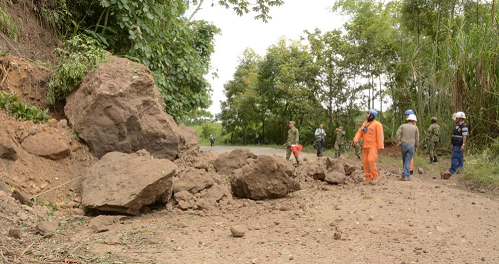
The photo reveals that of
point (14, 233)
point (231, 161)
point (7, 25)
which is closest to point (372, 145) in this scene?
point (231, 161)

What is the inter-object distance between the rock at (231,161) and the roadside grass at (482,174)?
4692mm

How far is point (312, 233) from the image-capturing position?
14.5ft

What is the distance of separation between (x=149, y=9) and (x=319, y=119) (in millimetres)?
16212

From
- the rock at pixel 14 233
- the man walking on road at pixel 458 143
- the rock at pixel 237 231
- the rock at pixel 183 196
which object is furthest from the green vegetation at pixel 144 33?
the man walking on road at pixel 458 143

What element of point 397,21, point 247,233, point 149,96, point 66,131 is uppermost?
point 397,21

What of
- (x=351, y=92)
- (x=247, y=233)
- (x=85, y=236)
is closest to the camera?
(x=85, y=236)


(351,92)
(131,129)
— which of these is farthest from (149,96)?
(351,92)

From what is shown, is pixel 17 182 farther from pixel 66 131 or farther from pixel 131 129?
pixel 131 129

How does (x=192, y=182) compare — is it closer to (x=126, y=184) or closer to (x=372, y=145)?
(x=126, y=184)

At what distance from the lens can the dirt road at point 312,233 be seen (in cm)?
370

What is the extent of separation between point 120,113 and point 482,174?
7.38 meters

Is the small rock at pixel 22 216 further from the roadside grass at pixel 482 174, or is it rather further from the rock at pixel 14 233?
the roadside grass at pixel 482 174

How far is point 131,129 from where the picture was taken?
6.52 m

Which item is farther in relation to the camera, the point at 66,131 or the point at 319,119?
the point at 319,119
